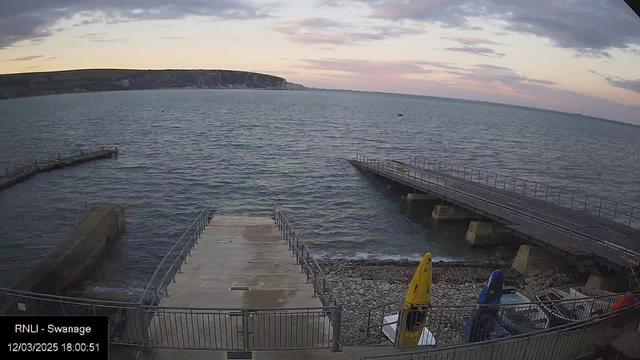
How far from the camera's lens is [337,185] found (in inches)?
1746

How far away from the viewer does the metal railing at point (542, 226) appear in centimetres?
1955

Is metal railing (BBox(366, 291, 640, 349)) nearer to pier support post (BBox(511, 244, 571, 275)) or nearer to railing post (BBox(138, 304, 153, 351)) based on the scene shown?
railing post (BBox(138, 304, 153, 351))

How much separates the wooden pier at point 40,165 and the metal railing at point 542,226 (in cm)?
3579

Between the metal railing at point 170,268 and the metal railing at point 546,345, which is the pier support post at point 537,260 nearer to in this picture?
the metal railing at point 546,345

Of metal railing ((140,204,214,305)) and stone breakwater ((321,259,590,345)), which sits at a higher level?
metal railing ((140,204,214,305))

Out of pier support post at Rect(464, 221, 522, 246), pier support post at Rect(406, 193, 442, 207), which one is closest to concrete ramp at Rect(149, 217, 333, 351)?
pier support post at Rect(464, 221, 522, 246)

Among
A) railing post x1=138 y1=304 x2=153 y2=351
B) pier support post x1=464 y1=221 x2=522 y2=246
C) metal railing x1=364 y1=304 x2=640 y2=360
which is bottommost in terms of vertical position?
pier support post x1=464 y1=221 x2=522 y2=246

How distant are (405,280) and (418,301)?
11353mm

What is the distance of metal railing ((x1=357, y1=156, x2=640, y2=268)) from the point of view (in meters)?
19.5

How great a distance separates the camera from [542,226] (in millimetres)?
23438

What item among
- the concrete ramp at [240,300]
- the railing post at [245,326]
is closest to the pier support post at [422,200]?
the concrete ramp at [240,300]

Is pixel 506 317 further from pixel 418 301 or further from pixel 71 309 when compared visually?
pixel 71 309

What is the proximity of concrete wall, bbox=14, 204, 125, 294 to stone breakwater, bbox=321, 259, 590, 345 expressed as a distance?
39.7ft

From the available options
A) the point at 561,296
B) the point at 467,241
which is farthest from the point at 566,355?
the point at 467,241
